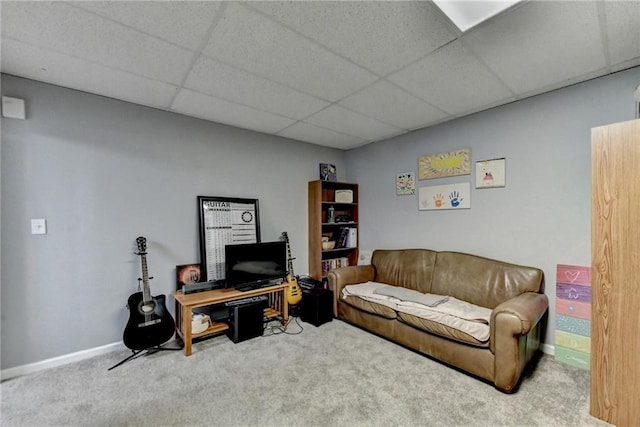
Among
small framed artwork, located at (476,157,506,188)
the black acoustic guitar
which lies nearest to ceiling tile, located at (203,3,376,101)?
small framed artwork, located at (476,157,506,188)

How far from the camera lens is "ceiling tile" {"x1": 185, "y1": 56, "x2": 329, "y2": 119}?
2045 millimetres

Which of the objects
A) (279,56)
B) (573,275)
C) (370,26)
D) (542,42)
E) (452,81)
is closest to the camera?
(370,26)

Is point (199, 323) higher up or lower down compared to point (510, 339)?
lower down

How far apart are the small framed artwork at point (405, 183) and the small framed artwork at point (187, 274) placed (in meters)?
2.66

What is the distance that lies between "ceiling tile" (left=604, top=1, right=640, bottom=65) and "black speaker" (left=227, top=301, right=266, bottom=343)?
3327 mm

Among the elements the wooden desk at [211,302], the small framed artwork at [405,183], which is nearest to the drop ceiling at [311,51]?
the small framed artwork at [405,183]

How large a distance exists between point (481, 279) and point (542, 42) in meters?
2.00

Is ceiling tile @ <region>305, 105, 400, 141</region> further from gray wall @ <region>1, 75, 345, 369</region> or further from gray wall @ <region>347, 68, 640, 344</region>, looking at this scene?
gray wall @ <region>1, 75, 345, 369</region>

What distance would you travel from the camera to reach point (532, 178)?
2549mm

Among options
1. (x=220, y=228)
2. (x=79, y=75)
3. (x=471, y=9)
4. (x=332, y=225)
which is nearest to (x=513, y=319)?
(x=471, y=9)

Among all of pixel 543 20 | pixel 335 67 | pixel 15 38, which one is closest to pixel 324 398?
pixel 335 67

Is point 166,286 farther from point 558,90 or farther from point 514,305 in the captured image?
point 558,90

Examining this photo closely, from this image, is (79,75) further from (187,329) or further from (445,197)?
(445,197)

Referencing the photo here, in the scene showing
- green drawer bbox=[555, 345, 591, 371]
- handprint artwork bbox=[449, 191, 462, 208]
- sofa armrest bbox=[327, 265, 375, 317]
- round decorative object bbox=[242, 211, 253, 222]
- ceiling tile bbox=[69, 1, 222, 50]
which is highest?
ceiling tile bbox=[69, 1, 222, 50]
